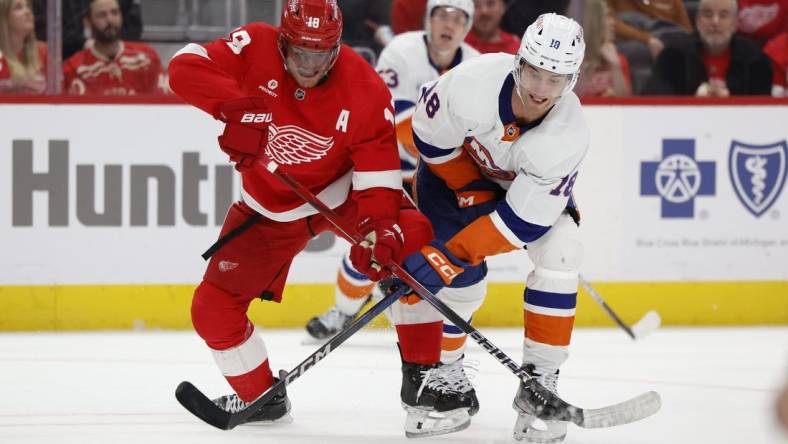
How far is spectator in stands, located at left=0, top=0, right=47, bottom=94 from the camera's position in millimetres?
4742

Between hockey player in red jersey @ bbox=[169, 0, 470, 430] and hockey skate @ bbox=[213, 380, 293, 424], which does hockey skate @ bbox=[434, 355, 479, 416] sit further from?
hockey skate @ bbox=[213, 380, 293, 424]

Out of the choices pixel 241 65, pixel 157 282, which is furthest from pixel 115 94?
pixel 241 65

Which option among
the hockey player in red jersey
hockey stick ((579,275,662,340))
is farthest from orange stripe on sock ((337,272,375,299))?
the hockey player in red jersey

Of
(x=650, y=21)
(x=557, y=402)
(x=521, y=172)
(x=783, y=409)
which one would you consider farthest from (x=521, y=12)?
(x=783, y=409)

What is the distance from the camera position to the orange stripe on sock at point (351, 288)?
461 cm

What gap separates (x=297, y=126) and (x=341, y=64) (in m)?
0.19

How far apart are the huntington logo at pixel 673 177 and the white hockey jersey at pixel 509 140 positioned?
7.21 feet

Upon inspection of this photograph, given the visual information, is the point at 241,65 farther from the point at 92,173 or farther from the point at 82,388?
the point at 92,173

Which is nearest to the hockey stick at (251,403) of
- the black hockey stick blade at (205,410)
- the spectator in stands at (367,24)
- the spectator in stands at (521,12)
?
the black hockey stick blade at (205,410)

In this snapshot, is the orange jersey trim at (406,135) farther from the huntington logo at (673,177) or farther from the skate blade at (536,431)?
the skate blade at (536,431)

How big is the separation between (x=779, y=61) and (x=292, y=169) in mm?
2842

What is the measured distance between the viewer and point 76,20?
15.7ft

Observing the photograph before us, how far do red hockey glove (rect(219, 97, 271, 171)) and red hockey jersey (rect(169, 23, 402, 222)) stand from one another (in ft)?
0.20

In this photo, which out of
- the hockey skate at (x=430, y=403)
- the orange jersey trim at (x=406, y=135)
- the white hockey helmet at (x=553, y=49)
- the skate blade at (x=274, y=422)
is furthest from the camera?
the orange jersey trim at (x=406, y=135)
